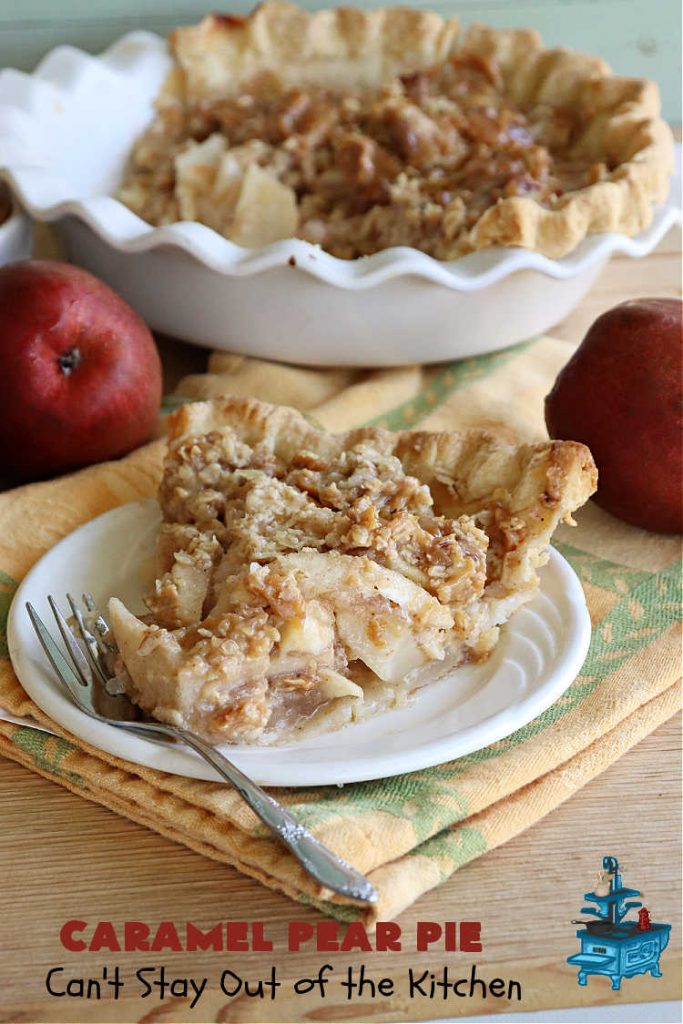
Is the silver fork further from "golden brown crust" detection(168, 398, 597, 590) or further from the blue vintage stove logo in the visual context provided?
"golden brown crust" detection(168, 398, 597, 590)

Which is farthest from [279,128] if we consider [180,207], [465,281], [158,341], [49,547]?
[49,547]

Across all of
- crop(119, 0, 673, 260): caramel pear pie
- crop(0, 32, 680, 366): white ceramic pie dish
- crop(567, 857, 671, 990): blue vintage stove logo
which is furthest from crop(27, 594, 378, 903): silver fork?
crop(119, 0, 673, 260): caramel pear pie

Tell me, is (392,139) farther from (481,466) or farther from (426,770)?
(426,770)

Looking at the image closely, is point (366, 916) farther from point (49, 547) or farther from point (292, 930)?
point (49, 547)

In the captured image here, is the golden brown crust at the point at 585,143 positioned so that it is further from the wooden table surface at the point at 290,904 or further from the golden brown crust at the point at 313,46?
the wooden table surface at the point at 290,904

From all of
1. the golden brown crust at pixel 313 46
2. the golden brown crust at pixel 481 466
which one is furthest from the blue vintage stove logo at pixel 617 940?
the golden brown crust at pixel 313 46
